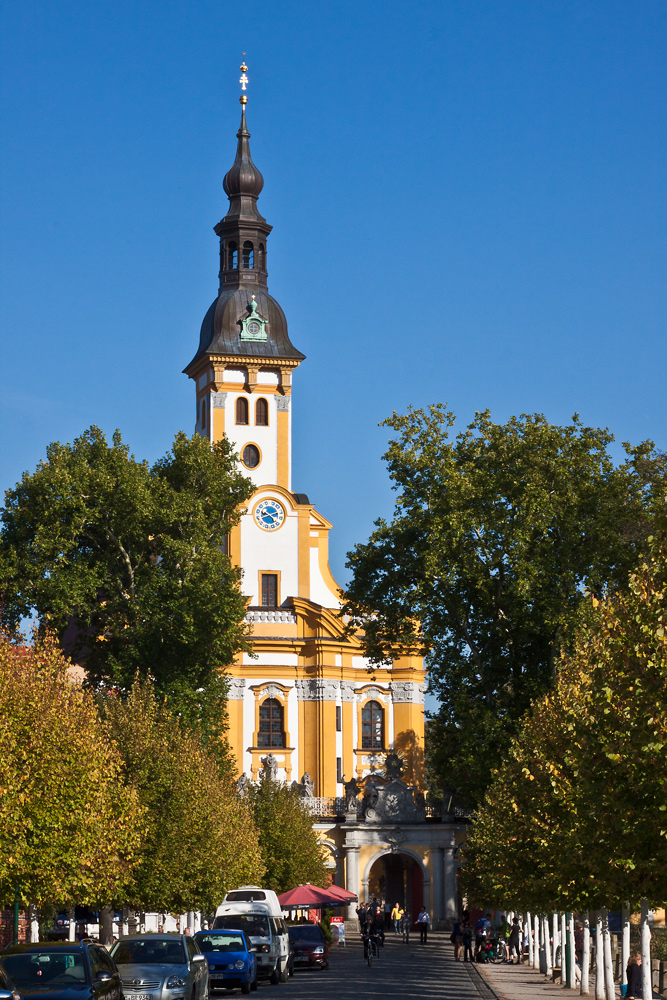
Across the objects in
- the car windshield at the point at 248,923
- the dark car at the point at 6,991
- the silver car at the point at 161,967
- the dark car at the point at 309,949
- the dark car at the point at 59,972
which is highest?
the dark car at the point at 6,991

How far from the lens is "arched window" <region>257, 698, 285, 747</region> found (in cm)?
7762

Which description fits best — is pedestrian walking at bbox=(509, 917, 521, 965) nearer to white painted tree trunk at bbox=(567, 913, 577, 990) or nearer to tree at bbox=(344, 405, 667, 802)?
tree at bbox=(344, 405, 667, 802)

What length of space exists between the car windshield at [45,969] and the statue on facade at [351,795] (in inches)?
1944

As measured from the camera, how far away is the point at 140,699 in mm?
41406

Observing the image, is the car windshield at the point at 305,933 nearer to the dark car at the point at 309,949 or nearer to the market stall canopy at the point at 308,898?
the dark car at the point at 309,949

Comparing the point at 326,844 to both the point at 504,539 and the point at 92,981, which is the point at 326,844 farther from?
the point at 92,981

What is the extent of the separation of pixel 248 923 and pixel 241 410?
141 ft

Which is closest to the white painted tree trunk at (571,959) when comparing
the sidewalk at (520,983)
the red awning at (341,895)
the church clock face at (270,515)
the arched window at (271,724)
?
the sidewalk at (520,983)

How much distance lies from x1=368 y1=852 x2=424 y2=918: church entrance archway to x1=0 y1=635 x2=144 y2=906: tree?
41966 mm

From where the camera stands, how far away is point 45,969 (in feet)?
69.4

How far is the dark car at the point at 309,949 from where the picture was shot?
4819cm

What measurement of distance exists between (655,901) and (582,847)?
1.89 metres

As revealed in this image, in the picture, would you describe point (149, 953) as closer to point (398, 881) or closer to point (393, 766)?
point (393, 766)

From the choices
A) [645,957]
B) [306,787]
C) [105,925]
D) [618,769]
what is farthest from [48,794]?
[306,787]
